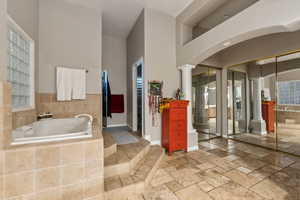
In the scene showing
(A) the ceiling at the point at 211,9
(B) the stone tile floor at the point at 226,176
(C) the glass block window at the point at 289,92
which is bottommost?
(B) the stone tile floor at the point at 226,176

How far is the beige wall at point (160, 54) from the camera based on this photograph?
121 inches

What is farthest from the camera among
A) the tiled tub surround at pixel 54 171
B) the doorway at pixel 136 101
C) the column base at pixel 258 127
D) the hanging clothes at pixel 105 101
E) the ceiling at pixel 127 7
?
the doorway at pixel 136 101

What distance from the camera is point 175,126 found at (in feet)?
9.28

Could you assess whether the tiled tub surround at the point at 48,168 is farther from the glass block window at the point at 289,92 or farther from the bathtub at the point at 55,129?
the glass block window at the point at 289,92

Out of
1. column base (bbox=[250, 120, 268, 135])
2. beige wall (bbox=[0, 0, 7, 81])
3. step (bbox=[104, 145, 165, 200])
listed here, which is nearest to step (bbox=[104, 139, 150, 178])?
step (bbox=[104, 145, 165, 200])

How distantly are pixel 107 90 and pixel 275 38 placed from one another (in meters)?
4.25

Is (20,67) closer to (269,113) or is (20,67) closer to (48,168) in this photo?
(48,168)

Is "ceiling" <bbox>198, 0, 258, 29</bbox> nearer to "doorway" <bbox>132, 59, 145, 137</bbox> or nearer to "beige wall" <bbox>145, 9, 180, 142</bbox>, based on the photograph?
"beige wall" <bbox>145, 9, 180, 142</bbox>

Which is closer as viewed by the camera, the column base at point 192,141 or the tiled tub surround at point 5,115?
the tiled tub surround at point 5,115

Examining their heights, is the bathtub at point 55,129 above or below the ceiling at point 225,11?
below

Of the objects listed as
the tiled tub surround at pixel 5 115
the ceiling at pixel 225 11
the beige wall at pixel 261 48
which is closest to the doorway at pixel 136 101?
the ceiling at pixel 225 11

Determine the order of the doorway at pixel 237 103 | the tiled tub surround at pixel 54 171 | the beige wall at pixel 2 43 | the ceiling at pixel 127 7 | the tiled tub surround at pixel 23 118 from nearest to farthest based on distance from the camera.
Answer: the tiled tub surround at pixel 54 171 → the beige wall at pixel 2 43 → the tiled tub surround at pixel 23 118 → the ceiling at pixel 127 7 → the doorway at pixel 237 103

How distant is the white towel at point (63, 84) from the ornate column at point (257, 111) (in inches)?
179

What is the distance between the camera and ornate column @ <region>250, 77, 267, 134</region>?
11.2 ft
